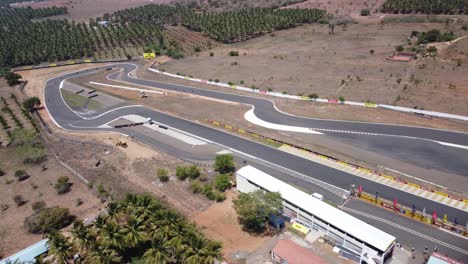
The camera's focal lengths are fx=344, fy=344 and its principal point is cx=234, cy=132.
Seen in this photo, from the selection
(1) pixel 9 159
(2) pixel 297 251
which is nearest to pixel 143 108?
(1) pixel 9 159

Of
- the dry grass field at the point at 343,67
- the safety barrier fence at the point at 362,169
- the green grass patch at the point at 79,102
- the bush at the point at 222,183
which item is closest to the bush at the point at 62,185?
the bush at the point at 222,183

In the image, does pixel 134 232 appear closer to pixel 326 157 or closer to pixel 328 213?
pixel 328 213

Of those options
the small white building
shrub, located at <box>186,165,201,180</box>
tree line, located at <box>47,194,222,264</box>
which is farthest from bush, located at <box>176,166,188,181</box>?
tree line, located at <box>47,194,222,264</box>

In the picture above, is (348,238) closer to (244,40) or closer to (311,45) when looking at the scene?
(311,45)

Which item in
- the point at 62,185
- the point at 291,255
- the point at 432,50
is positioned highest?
the point at 432,50

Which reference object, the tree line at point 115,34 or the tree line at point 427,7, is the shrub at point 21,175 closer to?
the tree line at point 115,34

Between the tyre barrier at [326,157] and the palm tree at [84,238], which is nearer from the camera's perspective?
the palm tree at [84,238]

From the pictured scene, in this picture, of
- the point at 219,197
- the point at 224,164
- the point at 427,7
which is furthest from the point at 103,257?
the point at 427,7
